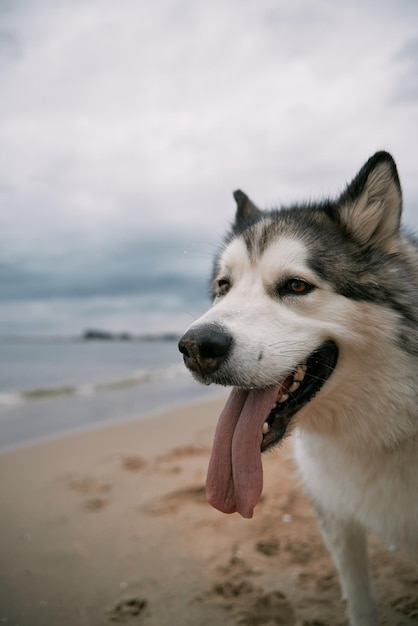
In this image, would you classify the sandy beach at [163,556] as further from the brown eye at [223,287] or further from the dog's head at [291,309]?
the brown eye at [223,287]

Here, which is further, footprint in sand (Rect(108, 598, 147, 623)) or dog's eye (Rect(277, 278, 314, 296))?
footprint in sand (Rect(108, 598, 147, 623))

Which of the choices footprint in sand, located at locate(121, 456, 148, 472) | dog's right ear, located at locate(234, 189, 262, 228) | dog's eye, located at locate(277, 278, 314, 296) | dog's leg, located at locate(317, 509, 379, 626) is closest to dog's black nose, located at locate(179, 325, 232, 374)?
dog's eye, located at locate(277, 278, 314, 296)

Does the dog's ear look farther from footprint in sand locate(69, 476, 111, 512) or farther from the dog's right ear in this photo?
footprint in sand locate(69, 476, 111, 512)

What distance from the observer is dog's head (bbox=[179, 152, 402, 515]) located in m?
2.36

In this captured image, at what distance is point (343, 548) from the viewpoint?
2.90 m

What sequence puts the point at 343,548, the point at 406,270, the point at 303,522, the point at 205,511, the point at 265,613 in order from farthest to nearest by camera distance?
1. the point at 205,511
2. the point at 303,522
3. the point at 265,613
4. the point at 343,548
5. the point at 406,270

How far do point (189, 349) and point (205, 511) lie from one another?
2.85 m

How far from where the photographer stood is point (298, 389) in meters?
2.57

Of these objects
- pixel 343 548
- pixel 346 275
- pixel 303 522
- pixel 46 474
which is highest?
pixel 346 275

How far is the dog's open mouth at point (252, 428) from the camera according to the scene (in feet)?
8.11

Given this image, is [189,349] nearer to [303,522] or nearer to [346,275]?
[346,275]

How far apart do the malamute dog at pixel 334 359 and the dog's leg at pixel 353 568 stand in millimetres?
123

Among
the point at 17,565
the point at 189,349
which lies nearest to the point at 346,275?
the point at 189,349

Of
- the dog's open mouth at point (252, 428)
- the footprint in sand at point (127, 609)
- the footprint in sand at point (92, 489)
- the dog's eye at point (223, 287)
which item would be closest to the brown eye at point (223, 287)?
the dog's eye at point (223, 287)
